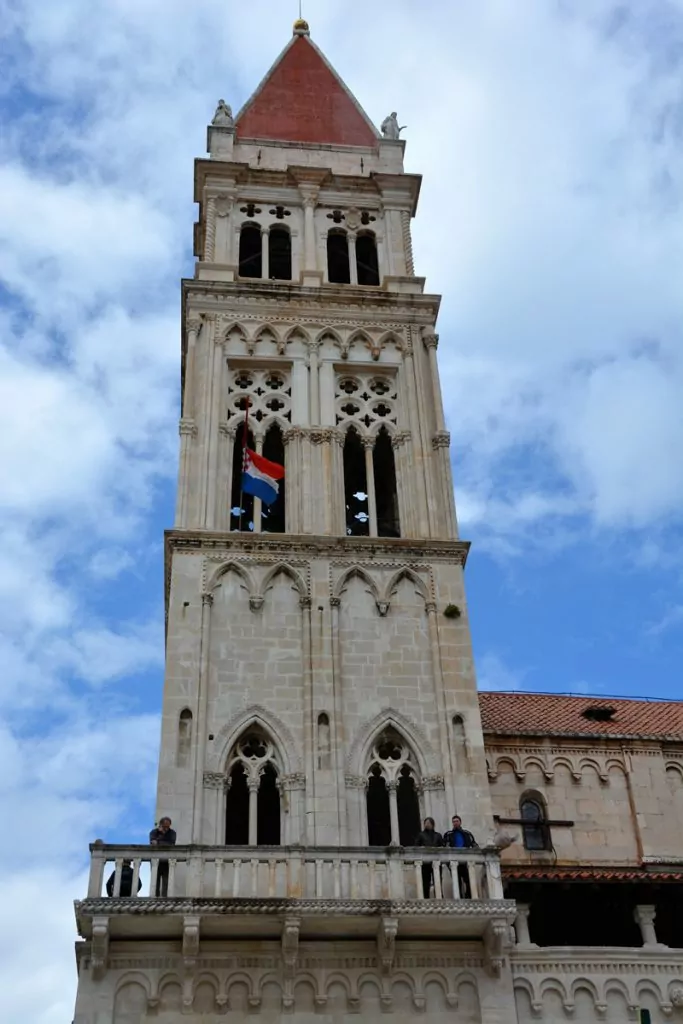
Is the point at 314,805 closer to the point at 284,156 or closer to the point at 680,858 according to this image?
the point at 680,858

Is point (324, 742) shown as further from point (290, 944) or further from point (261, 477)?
point (261, 477)

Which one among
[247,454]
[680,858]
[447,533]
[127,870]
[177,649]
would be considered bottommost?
[127,870]

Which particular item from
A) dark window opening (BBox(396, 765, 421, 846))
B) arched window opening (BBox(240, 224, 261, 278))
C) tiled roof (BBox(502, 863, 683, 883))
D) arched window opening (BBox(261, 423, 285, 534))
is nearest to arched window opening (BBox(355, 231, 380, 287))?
arched window opening (BBox(240, 224, 261, 278))

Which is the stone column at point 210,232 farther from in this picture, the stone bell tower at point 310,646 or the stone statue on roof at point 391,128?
the stone statue on roof at point 391,128

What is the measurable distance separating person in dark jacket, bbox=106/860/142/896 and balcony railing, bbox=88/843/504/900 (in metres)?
0.05

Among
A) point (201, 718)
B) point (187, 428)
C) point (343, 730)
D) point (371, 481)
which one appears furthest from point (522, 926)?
point (187, 428)

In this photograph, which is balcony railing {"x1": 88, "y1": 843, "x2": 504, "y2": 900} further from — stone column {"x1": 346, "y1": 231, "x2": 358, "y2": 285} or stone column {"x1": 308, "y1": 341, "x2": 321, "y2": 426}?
stone column {"x1": 346, "y1": 231, "x2": 358, "y2": 285}

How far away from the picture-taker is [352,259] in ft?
103

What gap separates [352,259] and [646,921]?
1727 centimetres

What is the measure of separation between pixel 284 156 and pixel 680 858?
19.9 meters

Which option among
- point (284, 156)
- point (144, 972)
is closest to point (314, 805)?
point (144, 972)

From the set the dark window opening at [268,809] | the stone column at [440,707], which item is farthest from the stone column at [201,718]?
the stone column at [440,707]

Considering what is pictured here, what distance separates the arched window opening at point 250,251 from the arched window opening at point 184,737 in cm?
1290

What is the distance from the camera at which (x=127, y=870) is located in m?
18.9
